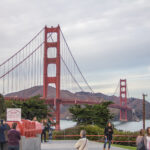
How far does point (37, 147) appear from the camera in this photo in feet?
58.3

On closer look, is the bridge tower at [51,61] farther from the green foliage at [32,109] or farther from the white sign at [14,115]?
the white sign at [14,115]

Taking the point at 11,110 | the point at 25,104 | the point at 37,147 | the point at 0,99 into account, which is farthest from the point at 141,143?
the point at 25,104

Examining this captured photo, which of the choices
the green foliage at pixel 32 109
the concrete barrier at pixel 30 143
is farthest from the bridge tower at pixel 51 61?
the concrete barrier at pixel 30 143

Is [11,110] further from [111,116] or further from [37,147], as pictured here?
[111,116]

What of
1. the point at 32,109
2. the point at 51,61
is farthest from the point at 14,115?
the point at 51,61

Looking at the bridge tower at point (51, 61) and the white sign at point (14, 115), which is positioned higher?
the bridge tower at point (51, 61)

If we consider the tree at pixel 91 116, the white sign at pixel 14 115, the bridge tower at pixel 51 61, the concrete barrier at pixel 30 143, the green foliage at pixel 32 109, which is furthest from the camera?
the bridge tower at pixel 51 61

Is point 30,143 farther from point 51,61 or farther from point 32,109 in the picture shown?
point 51,61

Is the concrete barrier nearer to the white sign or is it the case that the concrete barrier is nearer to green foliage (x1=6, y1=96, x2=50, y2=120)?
the white sign

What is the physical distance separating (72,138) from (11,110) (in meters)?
14.1

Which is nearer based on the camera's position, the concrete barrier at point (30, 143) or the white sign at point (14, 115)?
Answer: the concrete barrier at point (30, 143)

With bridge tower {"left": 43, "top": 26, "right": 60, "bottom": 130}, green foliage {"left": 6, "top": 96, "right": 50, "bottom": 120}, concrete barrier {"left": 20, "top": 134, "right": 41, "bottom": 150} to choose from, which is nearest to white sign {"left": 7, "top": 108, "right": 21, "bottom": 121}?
concrete barrier {"left": 20, "top": 134, "right": 41, "bottom": 150}

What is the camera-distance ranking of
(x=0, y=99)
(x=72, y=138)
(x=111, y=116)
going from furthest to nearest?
(x=111, y=116) → (x=0, y=99) → (x=72, y=138)

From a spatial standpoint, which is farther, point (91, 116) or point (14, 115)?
point (91, 116)
